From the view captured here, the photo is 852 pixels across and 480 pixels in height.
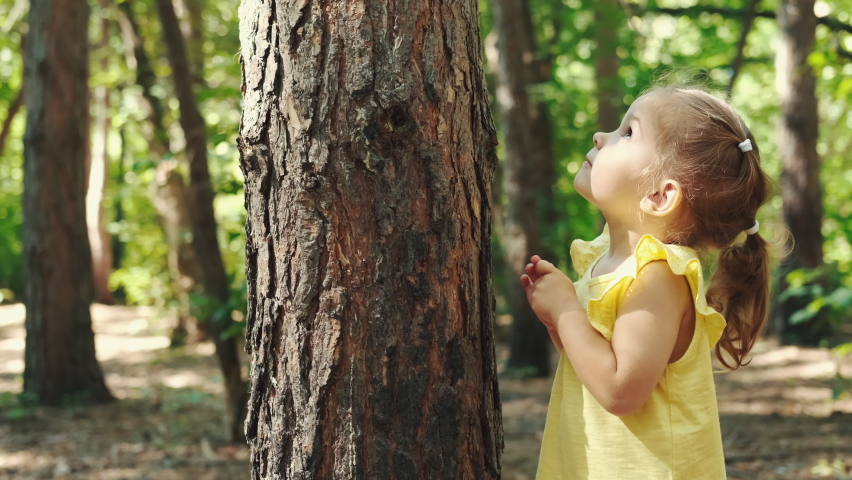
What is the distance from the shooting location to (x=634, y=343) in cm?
162

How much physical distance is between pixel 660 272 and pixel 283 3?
99 cm

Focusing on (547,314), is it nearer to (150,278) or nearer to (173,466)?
(173,466)

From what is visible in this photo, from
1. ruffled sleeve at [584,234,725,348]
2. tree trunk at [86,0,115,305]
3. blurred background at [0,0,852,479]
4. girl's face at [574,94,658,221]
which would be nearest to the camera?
ruffled sleeve at [584,234,725,348]

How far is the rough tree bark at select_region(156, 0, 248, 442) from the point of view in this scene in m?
5.07

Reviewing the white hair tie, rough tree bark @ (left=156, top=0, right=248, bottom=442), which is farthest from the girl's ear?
rough tree bark @ (left=156, top=0, right=248, bottom=442)

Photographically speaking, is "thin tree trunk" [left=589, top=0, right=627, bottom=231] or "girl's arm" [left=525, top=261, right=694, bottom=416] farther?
"thin tree trunk" [left=589, top=0, right=627, bottom=231]

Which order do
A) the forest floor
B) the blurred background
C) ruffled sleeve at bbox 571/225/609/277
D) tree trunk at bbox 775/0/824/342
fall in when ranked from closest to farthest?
1. ruffled sleeve at bbox 571/225/609/277
2. the forest floor
3. the blurred background
4. tree trunk at bbox 775/0/824/342

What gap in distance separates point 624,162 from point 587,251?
13.4 inches

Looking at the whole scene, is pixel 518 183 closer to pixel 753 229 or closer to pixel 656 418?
pixel 753 229

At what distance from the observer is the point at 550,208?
11562mm

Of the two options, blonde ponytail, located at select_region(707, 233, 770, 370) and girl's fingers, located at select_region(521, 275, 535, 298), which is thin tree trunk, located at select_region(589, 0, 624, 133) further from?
girl's fingers, located at select_region(521, 275, 535, 298)

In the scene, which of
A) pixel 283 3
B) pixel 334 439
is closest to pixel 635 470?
pixel 334 439

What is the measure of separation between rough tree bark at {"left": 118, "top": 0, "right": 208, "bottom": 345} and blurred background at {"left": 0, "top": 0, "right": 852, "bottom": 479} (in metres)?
0.03

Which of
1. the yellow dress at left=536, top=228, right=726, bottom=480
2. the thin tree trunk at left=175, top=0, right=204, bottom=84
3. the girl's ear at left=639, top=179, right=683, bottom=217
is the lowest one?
the yellow dress at left=536, top=228, right=726, bottom=480
